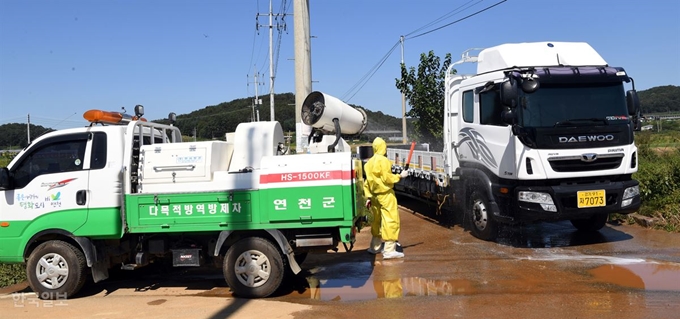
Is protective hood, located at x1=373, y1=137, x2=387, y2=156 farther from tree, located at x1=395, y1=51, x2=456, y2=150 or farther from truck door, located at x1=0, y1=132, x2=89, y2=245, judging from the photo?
tree, located at x1=395, y1=51, x2=456, y2=150

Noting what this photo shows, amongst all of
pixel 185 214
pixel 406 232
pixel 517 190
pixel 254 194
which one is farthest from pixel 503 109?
pixel 185 214

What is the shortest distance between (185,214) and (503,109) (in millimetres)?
4944

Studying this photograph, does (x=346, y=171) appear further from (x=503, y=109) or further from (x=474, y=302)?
(x=503, y=109)

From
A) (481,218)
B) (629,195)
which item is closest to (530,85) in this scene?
(629,195)

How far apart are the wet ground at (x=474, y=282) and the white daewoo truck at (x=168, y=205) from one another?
496 millimetres

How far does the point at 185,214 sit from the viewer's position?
6.15 m

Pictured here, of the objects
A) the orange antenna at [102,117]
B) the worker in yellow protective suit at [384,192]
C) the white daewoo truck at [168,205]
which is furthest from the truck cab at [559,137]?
the orange antenna at [102,117]

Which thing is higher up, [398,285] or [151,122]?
[151,122]

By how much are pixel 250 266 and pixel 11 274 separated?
4.53 metres

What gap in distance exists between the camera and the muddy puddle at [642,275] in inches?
237

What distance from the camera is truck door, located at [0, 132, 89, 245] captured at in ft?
20.7

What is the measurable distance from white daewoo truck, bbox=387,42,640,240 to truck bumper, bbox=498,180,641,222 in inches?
0.6

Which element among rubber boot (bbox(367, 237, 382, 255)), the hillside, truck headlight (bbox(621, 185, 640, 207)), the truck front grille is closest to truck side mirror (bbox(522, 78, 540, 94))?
the truck front grille

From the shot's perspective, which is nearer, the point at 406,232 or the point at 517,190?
the point at 517,190
